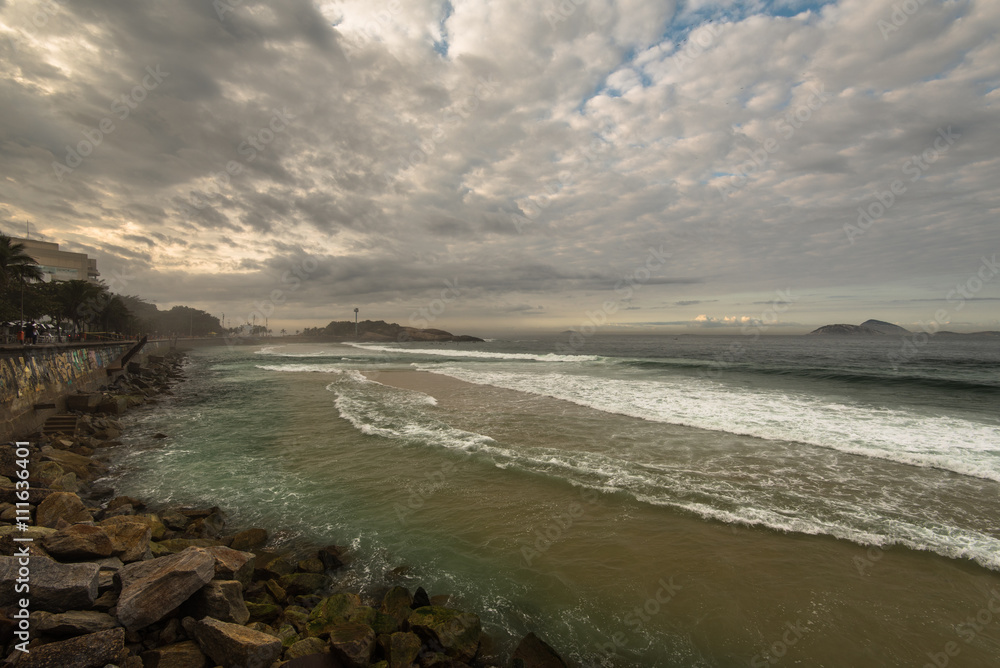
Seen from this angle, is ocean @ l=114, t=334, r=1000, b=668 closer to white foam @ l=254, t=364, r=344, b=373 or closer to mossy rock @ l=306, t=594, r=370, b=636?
mossy rock @ l=306, t=594, r=370, b=636

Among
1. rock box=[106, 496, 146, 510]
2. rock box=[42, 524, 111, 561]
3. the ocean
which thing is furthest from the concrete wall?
rock box=[42, 524, 111, 561]

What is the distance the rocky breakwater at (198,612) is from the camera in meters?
3.79

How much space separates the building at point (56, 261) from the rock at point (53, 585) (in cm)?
10323

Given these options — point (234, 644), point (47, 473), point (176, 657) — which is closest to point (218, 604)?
point (176, 657)

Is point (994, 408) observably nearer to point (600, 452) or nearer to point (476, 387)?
point (600, 452)

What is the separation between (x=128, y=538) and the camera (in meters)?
5.74

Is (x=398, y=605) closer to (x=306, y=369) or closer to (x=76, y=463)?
(x=76, y=463)

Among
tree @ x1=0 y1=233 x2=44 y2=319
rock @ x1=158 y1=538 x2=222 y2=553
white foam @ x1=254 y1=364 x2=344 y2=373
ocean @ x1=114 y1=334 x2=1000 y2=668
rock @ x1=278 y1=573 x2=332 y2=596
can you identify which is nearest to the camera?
ocean @ x1=114 y1=334 x2=1000 y2=668

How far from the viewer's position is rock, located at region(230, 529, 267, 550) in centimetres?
667

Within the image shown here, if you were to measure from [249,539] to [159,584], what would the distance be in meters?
2.61

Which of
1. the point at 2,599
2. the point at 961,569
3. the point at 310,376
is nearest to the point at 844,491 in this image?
the point at 961,569

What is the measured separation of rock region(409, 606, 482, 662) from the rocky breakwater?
1cm

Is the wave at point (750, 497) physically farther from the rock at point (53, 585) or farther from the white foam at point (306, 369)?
the white foam at point (306, 369)

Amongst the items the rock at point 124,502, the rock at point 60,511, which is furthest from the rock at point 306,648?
the rock at point 124,502
